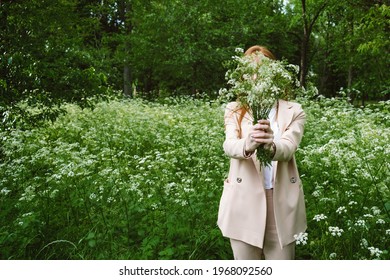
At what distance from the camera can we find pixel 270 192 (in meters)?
2.44

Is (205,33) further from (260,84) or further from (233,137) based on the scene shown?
(260,84)

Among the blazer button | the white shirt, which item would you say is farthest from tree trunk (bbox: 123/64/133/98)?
the blazer button

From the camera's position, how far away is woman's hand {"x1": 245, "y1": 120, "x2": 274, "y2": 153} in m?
2.20

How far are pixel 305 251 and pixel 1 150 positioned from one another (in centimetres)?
486

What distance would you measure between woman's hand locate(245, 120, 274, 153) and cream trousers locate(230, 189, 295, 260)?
38 centimetres

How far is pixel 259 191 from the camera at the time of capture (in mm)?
2400

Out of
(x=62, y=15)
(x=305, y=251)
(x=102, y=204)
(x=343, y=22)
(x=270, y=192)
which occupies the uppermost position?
(x=343, y=22)

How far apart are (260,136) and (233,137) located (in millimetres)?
272

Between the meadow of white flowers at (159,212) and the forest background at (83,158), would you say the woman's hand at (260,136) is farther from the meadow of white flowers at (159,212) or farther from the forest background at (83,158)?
the meadow of white flowers at (159,212)

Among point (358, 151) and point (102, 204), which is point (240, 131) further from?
point (358, 151)

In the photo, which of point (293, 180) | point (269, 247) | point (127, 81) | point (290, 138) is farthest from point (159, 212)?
point (127, 81)

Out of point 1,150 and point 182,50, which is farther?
point 182,50
